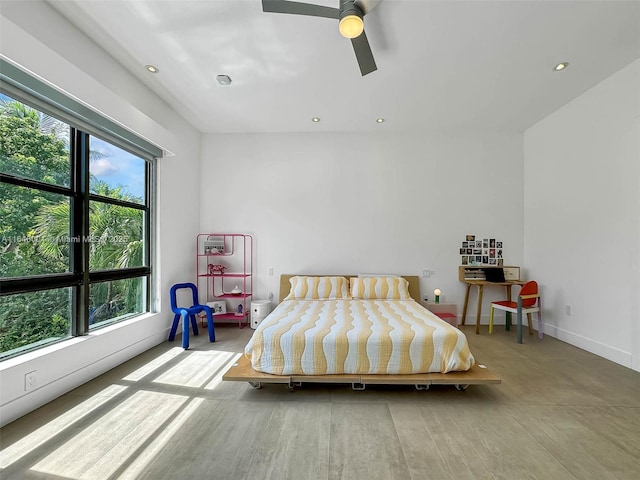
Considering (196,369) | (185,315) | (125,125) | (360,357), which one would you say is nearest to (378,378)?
(360,357)

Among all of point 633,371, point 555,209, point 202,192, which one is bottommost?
point 633,371

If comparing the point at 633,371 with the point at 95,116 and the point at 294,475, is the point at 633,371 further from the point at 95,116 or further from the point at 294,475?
the point at 95,116

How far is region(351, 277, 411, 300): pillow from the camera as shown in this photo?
4.01 m

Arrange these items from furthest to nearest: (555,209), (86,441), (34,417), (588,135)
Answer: (555,209) < (588,135) < (34,417) < (86,441)

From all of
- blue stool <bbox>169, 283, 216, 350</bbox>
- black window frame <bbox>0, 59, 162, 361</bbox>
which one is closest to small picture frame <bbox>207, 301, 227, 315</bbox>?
blue stool <bbox>169, 283, 216, 350</bbox>

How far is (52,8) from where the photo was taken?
2.14 meters

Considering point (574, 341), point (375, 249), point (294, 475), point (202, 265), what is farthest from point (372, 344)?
point (202, 265)

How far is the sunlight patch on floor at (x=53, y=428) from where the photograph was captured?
5.46 feet

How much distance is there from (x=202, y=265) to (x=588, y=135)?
5.36m

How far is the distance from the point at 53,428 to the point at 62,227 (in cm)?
153

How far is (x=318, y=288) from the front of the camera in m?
4.09

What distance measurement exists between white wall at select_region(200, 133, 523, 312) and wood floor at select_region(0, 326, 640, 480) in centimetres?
208

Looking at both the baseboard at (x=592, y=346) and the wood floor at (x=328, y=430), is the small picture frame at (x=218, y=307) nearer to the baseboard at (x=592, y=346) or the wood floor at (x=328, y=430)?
the wood floor at (x=328, y=430)

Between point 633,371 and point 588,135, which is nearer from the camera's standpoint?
point 633,371
